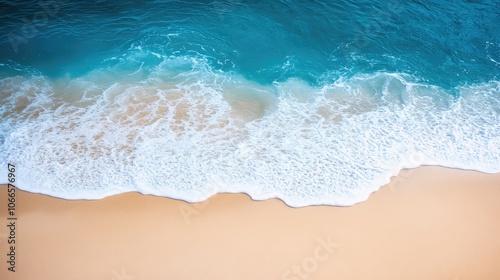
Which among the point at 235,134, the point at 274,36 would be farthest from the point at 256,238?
the point at 274,36

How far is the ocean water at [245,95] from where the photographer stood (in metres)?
8.34

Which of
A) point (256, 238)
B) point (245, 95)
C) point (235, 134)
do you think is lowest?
point (256, 238)

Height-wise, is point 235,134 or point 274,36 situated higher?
point 274,36

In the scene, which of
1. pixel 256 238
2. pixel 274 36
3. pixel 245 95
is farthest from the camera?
pixel 274 36

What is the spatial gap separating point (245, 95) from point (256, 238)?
522 centimetres

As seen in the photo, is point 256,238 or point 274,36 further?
point 274,36

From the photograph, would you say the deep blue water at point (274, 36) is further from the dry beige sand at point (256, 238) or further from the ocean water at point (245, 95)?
the dry beige sand at point (256, 238)

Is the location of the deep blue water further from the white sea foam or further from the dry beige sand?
the dry beige sand

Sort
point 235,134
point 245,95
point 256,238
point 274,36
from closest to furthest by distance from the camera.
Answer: point 256,238
point 235,134
point 245,95
point 274,36

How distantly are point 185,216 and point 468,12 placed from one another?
1508 centimetres

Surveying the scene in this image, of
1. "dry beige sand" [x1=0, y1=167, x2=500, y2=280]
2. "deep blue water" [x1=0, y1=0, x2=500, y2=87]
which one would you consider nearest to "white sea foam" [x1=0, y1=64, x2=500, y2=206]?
"dry beige sand" [x1=0, y1=167, x2=500, y2=280]

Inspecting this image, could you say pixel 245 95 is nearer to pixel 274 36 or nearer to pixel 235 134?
pixel 235 134

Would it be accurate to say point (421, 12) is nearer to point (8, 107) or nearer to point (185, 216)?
point (185, 216)

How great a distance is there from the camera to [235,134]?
938cm
